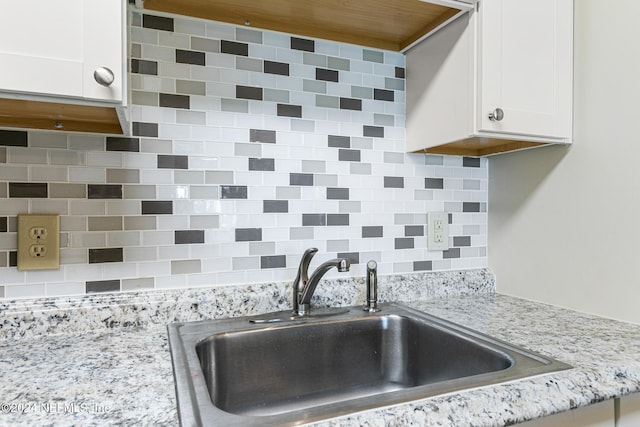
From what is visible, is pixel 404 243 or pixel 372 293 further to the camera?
pixel 404 243

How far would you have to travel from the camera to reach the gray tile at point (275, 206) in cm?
113

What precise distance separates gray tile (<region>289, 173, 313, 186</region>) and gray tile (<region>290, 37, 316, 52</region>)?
14.7 inches

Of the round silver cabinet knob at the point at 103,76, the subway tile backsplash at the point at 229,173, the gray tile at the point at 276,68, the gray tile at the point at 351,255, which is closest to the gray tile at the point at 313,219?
the subway tile backsplash at the point at 229,173

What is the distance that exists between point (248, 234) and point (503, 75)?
0.80 metres

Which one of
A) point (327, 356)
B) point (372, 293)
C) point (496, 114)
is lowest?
point (327, 356)

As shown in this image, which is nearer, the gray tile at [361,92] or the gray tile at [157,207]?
the gray tile at [157,207]

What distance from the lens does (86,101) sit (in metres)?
0.68

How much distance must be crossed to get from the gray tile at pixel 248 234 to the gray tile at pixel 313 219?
138 mm

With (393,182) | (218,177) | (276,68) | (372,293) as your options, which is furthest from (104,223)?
(393,182)

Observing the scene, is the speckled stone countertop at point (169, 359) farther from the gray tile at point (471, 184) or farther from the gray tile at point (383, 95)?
the gray tile at point (383, 95)

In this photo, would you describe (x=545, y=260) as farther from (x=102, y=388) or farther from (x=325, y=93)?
(x=102, y=388)

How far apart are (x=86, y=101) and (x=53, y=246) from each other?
0.44 m

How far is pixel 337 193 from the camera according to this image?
48.0 inches

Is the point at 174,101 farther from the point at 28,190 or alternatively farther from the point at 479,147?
the point at 479,147
